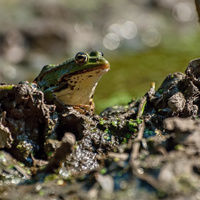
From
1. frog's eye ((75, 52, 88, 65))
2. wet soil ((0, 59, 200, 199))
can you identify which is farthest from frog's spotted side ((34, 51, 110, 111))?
wet soil ((0, 59, 200, 199))

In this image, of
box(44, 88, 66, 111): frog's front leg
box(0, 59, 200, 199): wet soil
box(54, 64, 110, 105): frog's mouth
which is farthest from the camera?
box(54, 64, 110, 105): frog's mouth

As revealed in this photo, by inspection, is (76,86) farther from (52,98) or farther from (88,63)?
(52,98)

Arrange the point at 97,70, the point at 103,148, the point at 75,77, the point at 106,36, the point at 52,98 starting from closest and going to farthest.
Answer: the point at 103,148 < the point at 52,98 < the point at 97,70 < the point at 75,77 < the point at 106,36

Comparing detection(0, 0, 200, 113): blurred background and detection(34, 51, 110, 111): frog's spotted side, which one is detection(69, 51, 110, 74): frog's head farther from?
detection(0, 0, 200, 113): blurred background

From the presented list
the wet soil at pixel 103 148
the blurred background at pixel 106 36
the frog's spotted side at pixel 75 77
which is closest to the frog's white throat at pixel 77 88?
the frog's spotted side at pixel 75 77

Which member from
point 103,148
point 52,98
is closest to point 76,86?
point 52,98

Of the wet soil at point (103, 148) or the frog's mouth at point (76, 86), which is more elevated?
the frog's mouth at point (76, 86)

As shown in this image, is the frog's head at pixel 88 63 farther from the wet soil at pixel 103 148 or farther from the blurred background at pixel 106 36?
the blurred background at pixel 106 36
